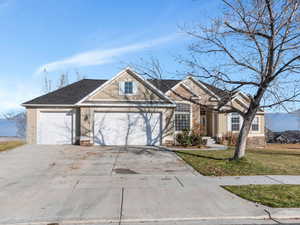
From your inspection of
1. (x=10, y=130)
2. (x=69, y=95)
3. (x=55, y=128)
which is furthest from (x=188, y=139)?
(x=10, y=130)

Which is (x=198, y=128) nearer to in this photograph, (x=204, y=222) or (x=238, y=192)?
(x=238, y=192)

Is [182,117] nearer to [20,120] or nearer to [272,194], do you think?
[272,194]

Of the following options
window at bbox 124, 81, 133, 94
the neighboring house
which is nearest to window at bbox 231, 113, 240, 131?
the neighboring house

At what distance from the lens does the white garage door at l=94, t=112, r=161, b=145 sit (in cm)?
1767

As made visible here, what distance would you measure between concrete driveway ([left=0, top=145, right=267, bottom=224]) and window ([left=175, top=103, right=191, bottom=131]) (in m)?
8.95

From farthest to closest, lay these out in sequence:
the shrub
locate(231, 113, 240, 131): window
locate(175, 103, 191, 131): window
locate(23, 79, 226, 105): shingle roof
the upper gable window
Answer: locate(231, 113, 240, 131): window
locate(175, 103, 191, 131): window
locate(23, 79, 226, 105): shingle roof
the upper gable window
the shrub

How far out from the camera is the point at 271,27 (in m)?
Answer: 9.99

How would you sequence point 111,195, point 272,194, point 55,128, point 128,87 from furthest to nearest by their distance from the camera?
point 55,128
point 128,87
point 272,194
point 111,195

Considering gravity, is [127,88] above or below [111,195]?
above

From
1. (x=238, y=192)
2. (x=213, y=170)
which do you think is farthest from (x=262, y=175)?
(x=238, y=192)

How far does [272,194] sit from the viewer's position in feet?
21.7

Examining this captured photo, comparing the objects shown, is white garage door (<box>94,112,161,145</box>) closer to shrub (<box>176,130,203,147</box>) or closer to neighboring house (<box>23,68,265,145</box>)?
neighboring house (<box>23,68,265,145</box>)

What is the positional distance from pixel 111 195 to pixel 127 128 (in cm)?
1140

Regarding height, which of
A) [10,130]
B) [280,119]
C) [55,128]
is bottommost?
[10,130]
